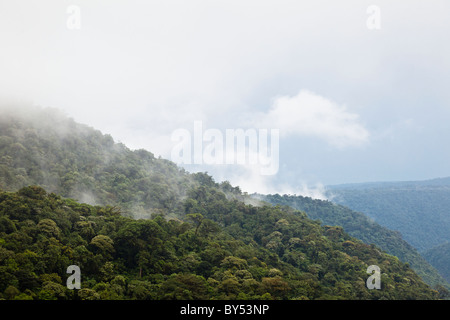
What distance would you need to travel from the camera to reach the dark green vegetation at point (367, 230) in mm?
87875

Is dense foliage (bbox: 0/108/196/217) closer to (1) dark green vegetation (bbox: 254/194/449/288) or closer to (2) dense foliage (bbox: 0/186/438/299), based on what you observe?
(2) dense foliage (bbox: 0/186/438/299)

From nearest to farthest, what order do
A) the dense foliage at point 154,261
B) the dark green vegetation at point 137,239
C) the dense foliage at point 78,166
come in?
the dense foliage at point 154,261, the dark green vegetation at point 137,239, the dense foliage at point 78,166

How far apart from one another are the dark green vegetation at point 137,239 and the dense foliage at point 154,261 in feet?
0.28

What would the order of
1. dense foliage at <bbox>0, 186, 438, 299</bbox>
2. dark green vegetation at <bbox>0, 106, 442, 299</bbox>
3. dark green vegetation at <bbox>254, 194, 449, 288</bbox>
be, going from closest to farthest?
1. dense foliage at <bbox>0, 186, 438, 299</bbox>
2. dark green vegetation at <bbox>0, 106, 442, 299</bbox>
3. dark green vegetation at <bbox>254, 194, 449, 288</bbox>

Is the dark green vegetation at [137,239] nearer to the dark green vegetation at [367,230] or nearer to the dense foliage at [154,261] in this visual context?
the dense foliage at [154,261]

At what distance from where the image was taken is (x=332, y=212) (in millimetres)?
127438

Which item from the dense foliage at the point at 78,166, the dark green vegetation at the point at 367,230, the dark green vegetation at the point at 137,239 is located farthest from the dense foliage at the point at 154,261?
the dark green vegetation at the point at 367,230

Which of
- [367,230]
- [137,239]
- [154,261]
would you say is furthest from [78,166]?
[367,230]

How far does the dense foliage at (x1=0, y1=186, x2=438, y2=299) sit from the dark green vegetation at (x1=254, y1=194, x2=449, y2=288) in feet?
140

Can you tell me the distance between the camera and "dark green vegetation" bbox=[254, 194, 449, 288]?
87875 mm

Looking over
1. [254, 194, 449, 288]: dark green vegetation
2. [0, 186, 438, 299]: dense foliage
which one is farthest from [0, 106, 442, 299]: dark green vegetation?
[254, 194, 449, 288]: dark green vegetation

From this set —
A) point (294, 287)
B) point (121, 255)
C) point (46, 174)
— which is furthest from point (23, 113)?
point (294, 287)
